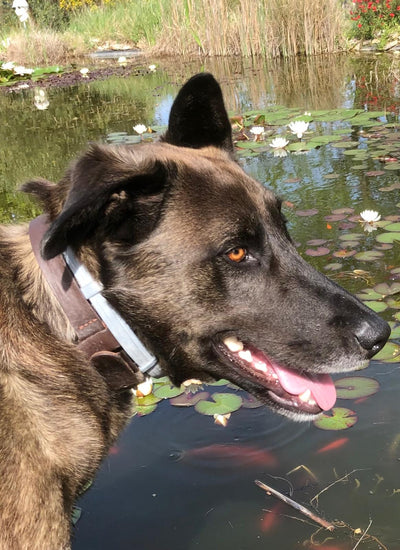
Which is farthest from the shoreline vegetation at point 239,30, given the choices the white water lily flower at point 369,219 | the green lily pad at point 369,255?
the green lily pad at point 369,255

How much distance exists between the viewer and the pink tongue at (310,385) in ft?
9.14

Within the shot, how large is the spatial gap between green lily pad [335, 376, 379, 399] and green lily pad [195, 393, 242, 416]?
1.93ft

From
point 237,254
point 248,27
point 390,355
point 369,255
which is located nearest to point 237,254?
point 237,254

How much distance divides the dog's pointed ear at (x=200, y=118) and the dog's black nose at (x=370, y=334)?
1199mm

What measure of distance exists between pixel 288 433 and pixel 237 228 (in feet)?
4.74

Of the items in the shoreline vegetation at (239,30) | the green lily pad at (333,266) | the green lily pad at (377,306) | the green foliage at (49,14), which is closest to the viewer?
the green lily pad at (377,306)

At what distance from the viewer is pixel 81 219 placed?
88.0 inches

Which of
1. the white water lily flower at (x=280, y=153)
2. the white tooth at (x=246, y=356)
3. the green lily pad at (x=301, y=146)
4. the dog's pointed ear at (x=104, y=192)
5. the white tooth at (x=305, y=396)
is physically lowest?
the white water lily flower at (x=280, y=153)

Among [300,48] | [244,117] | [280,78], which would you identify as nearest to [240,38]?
[300,48]

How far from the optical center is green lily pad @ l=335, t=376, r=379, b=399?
12.0ft

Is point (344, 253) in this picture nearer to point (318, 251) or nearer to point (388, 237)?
point (318, 251)

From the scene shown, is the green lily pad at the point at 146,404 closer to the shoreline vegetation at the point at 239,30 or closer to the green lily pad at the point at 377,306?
the green lily pad at the point at 377,306

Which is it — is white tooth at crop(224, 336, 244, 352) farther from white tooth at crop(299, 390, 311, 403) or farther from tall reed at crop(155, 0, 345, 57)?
tall reed at crop(155, 0, 345, 57)

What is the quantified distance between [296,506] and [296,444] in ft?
1.61
